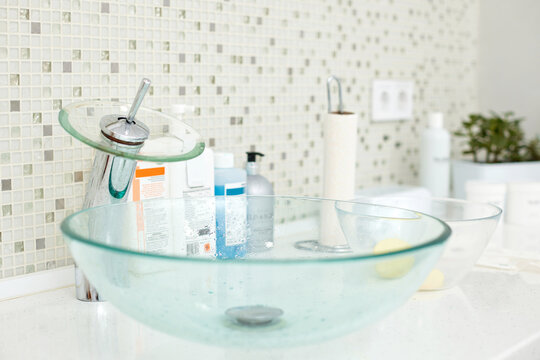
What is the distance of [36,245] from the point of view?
3.24ft

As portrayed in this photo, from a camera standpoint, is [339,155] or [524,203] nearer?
[339,155]

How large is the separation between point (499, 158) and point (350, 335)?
1.06m

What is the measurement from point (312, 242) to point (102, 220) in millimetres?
379

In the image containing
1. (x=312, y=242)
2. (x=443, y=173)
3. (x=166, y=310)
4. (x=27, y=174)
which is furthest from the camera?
(x=443, y=173)

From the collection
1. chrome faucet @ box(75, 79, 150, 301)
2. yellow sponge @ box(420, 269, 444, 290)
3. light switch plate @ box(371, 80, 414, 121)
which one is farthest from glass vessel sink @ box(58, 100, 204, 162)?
light switch plate @ box(371, 80, 414, 121)

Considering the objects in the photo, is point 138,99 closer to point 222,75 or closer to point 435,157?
point 222,75

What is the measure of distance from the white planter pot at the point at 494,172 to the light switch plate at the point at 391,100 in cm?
19

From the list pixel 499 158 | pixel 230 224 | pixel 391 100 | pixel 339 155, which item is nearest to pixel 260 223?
pixel 230 224

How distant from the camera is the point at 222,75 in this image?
1.23 meters

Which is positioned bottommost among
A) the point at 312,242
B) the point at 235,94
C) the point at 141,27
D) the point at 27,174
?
the point at 312,242

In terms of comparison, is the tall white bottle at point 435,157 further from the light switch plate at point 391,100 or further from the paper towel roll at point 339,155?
the paper towel roll at point 339,155

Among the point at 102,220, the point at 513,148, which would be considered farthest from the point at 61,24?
the point at 513,148

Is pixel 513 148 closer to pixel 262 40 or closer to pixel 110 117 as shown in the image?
pixel 262 40

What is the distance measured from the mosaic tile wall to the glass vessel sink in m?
0.10
